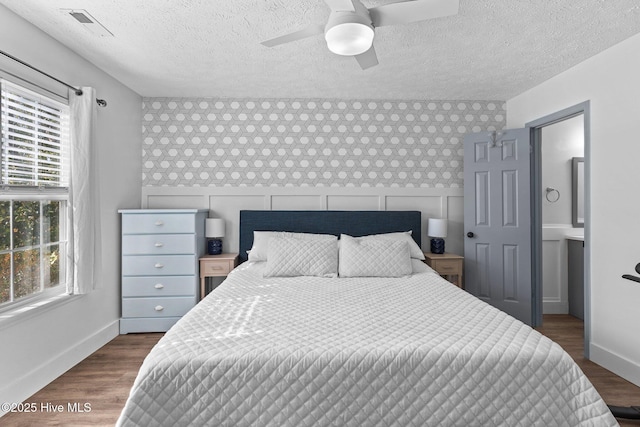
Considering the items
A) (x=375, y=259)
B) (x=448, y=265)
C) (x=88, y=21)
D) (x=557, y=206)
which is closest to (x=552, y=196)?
(x=557, y=206)

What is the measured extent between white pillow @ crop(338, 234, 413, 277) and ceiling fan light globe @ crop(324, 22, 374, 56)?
1.74 meters

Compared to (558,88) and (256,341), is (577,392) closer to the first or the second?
(256,341)

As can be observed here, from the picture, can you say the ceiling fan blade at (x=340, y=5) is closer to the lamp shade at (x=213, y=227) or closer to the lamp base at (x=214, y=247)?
the lamp shade at (x=213, y=227)

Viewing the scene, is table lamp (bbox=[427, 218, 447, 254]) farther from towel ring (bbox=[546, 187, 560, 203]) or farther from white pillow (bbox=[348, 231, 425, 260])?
towel ring (bbox=[546, 187, 560, 203])

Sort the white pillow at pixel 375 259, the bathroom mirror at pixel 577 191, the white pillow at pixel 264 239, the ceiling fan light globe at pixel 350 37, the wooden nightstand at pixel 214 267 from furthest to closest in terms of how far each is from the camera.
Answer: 1. the bathroom mirror at pixel 577 191
2. the wooden nightstand at pixel 214 267
3. the white pillow at pixel 264 239
4. the white pillow at pixel 375 259
5. the ceiling fan light globe at pixel 350 37

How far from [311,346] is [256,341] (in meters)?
0.26

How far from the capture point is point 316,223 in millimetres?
3920

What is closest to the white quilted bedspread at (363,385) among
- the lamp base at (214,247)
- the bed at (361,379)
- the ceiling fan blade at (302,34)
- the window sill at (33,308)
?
the bed at (361,379)

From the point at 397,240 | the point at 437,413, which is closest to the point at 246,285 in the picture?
the point at 397,240

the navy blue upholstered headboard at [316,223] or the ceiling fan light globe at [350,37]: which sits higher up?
the ceiling fan light globe at [350,37]

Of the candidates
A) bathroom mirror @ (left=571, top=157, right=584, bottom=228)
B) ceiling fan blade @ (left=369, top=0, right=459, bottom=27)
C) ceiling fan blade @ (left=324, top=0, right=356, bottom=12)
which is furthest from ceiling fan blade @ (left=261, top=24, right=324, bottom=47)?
bathroom mirror @ (left=571, top=157, right=584, bottom=228)

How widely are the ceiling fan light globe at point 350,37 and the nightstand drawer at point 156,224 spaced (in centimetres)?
233

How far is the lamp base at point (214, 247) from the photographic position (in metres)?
3.87

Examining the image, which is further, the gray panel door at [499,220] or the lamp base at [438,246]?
the lamp base at [438,246]
